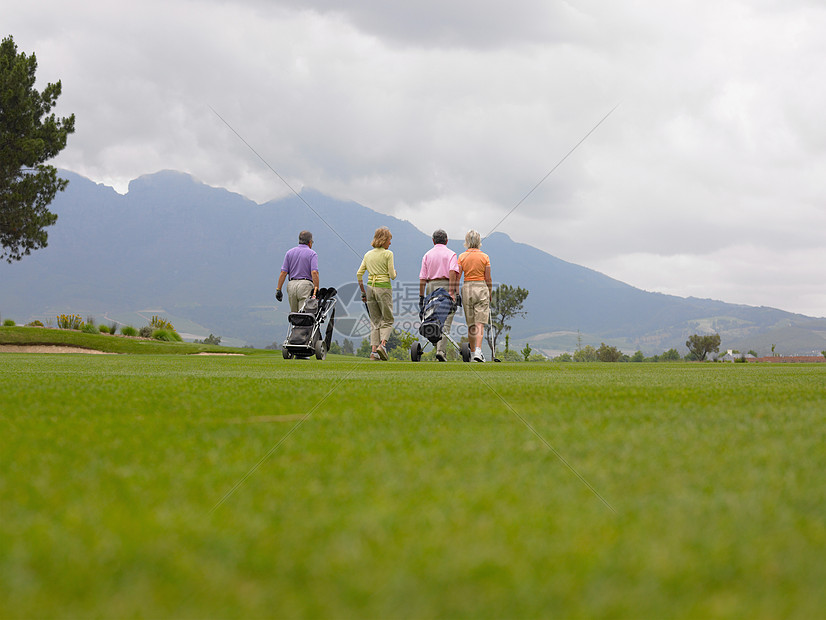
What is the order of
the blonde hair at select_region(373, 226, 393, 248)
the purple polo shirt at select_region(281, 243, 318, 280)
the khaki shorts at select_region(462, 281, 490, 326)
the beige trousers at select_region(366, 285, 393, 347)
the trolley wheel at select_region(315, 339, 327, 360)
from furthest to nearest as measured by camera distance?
1. the trolley wheel at select_region(315, 339, 327, 360)
2. the purple polo shirt at select_region(281, 243, 318, 280)
3. the beige trousers at select_region(366, 285, 393, 347)
4. the blonde hair at select_region(373, 226, 393, 248)
5. the khaki shorts at select_region(462, 281, 490, 326)

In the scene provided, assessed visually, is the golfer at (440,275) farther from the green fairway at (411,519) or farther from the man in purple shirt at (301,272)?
the green fairway at (411,519)

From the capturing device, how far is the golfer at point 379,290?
515 inches

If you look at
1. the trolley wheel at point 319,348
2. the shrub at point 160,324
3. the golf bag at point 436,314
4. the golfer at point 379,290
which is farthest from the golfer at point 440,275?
the shrub at point 160,324

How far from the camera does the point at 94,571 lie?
0.95 meters

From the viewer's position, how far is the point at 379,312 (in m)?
13.5

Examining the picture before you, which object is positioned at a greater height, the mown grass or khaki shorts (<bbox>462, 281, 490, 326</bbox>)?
khaki shorts (<bbox>462, 281, 490, 326</bbox>)

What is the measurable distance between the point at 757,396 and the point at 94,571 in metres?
3.79

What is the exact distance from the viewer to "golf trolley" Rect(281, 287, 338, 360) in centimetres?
1315

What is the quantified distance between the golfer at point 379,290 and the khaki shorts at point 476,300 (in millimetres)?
1529

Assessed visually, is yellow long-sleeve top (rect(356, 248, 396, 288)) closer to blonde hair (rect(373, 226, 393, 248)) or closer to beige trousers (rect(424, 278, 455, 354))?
blonde hair (rect(373, 226, 393, 248))

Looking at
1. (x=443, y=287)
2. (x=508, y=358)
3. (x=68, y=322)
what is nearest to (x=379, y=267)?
(x=443, y=287)

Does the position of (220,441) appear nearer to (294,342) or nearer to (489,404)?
(489,404)

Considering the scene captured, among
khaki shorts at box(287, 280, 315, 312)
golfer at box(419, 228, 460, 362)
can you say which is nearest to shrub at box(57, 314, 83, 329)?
khaki shorts at box(287, 280, 315, 312)

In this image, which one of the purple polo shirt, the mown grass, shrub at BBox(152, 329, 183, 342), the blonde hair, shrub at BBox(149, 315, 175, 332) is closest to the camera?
the blonde hair
